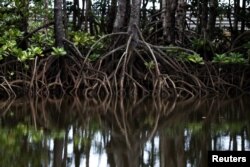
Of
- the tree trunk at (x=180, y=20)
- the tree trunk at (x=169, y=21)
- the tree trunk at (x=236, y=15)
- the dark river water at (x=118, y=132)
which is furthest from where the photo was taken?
the tree trunk at (x=236, y=15)

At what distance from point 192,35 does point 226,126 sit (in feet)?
23.5

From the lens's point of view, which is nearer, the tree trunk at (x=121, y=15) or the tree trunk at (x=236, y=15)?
the tree trunk at (x=121, y=15)

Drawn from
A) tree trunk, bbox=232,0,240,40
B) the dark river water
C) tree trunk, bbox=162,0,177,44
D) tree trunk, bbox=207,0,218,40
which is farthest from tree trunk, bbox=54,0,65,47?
tree trunk, bbox=232,0,240,40

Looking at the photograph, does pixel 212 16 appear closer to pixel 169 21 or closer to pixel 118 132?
pixel 169 21

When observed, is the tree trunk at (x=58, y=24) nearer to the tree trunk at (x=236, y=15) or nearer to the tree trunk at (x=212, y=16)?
the tree trunk at (x=212, y=16)

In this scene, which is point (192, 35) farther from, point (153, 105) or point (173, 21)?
point (153, 105)

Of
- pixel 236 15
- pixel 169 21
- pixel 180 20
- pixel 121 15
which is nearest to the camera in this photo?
pixel 121 15

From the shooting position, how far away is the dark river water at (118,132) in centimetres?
491

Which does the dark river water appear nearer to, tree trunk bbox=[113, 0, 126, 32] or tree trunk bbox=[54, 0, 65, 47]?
tree trunk bbox=[54, 0, 65, 47]

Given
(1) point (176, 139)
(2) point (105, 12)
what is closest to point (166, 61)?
(1) point (176, 139)

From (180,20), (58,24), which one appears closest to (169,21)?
(180,20)

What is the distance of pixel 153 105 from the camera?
9.09m

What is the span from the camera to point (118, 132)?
631 centimetres

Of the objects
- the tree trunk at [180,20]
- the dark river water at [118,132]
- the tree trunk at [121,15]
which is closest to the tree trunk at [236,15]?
the tree trunk at [180,20]
